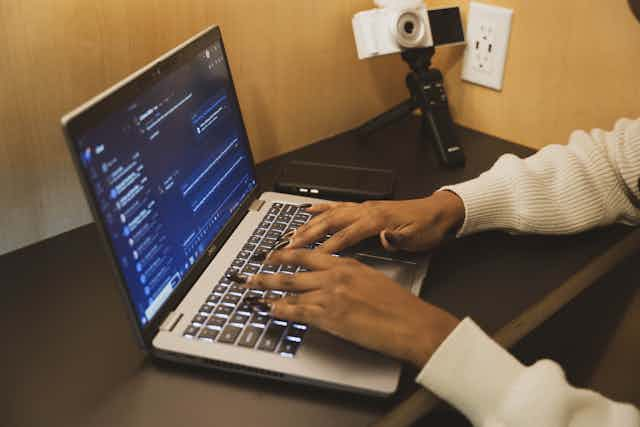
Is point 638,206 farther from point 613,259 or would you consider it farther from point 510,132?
point 510,132

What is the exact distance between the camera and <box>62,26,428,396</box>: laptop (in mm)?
641

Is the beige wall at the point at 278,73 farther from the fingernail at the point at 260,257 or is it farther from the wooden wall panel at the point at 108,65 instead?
the fingernail at the point at 260,257

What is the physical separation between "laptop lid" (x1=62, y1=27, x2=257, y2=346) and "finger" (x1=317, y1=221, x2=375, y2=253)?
0.51 ft

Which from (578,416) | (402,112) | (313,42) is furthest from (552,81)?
(578,416)

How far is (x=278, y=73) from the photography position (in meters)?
1.14

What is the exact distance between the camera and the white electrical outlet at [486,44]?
1188 millimetres

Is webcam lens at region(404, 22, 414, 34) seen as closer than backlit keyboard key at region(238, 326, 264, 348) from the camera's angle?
No

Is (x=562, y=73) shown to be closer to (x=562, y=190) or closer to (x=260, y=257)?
(x=562, y=190)

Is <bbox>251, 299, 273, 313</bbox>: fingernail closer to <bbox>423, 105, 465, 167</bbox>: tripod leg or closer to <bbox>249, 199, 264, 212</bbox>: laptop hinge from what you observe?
<bbox>249, 199, 264, 212</bbox>: laptop hinge

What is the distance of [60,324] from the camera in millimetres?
763

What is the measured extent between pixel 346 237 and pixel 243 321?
20cm

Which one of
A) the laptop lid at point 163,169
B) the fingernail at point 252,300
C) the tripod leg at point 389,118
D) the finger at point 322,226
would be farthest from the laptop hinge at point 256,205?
the tripod leg at point 389,118

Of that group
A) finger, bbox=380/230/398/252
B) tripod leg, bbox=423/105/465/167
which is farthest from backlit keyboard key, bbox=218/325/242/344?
tripod leg, bbox=423/105/465/167

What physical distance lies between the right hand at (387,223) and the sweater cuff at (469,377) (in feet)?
0.73
